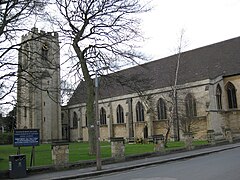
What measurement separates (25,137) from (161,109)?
32.8 m

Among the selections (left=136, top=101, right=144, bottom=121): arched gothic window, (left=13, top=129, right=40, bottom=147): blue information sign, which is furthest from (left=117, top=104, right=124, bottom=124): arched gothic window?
(left=13, top=129, right=40, bottom=147): blue information sign

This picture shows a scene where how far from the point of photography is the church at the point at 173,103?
41.0 metres

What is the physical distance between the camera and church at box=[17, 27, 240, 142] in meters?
41.0

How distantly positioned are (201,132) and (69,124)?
105 ft

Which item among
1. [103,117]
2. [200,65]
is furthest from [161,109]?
[103,117]

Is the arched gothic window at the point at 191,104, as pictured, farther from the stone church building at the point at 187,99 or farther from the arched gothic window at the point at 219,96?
the arched gothic window at the point at 219,96

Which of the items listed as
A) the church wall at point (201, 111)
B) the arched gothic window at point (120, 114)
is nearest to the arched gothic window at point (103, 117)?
the arched gothic window at point (120, 114)

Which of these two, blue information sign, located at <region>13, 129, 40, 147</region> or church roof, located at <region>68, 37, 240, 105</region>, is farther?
church roof, located at <region>68, 37, 240, 105</region>

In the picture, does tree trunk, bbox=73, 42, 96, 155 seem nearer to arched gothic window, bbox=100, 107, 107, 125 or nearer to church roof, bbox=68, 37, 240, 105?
church roof, bbox=68, 37, 240, 105

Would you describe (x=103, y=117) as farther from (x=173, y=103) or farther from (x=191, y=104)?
(x=173, y=103)

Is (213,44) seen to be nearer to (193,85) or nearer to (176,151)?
(193,85)

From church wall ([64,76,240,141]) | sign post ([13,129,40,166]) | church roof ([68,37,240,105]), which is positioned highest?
church roof ([68,37,240,105])

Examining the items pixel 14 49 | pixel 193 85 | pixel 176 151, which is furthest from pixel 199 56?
pixel 14 49

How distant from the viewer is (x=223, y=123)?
42.2 m
